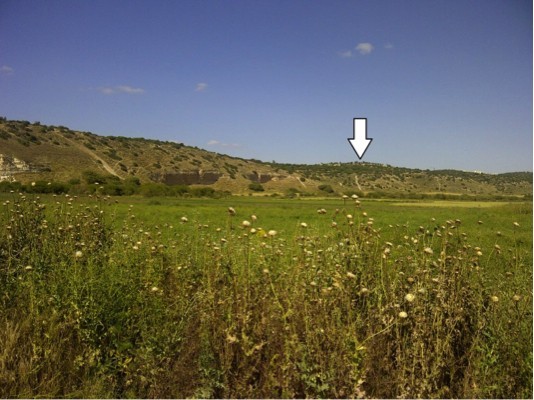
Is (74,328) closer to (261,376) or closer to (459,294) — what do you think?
(261,376)

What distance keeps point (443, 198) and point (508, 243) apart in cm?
6581

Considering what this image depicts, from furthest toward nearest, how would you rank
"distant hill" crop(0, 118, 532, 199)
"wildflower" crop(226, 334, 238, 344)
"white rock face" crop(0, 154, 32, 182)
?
"distant hill" crop(0, 118, 532, 199)
"white rock face" crop(0, 154, 32, 182)
"wildflower" crop(226, 334, 238, 344)

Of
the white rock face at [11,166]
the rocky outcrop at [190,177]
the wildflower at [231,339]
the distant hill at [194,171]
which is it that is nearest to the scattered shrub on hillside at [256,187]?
the distant hill at [194,171]

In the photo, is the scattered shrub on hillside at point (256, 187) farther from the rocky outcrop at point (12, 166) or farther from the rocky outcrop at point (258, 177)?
the rocky outcrop at point (12, 166)

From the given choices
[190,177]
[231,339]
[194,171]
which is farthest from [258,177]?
[231,339]

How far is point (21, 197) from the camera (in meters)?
5.95

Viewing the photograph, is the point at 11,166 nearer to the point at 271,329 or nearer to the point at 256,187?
the point at 256,187

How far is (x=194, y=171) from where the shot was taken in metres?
81.4

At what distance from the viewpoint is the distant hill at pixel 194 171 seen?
5650cm

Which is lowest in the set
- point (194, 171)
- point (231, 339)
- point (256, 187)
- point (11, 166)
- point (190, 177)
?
point (231, 339)

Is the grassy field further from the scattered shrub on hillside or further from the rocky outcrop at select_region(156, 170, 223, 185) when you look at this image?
the scattered shrub on hillside

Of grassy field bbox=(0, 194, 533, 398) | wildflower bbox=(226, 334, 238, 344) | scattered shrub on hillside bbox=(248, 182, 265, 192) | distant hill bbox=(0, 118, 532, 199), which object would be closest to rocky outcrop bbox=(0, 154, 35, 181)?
distant hill bbox=(0, 118, 532, 199)

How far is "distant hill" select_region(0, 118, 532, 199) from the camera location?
56500mm

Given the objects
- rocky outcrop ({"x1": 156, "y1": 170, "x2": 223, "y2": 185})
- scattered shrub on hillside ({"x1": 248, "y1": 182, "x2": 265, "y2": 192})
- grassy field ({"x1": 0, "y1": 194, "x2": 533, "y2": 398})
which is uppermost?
rocky outcrop ({"x1": 156, "y1": 170, "x2": 223, "y2": 185})
